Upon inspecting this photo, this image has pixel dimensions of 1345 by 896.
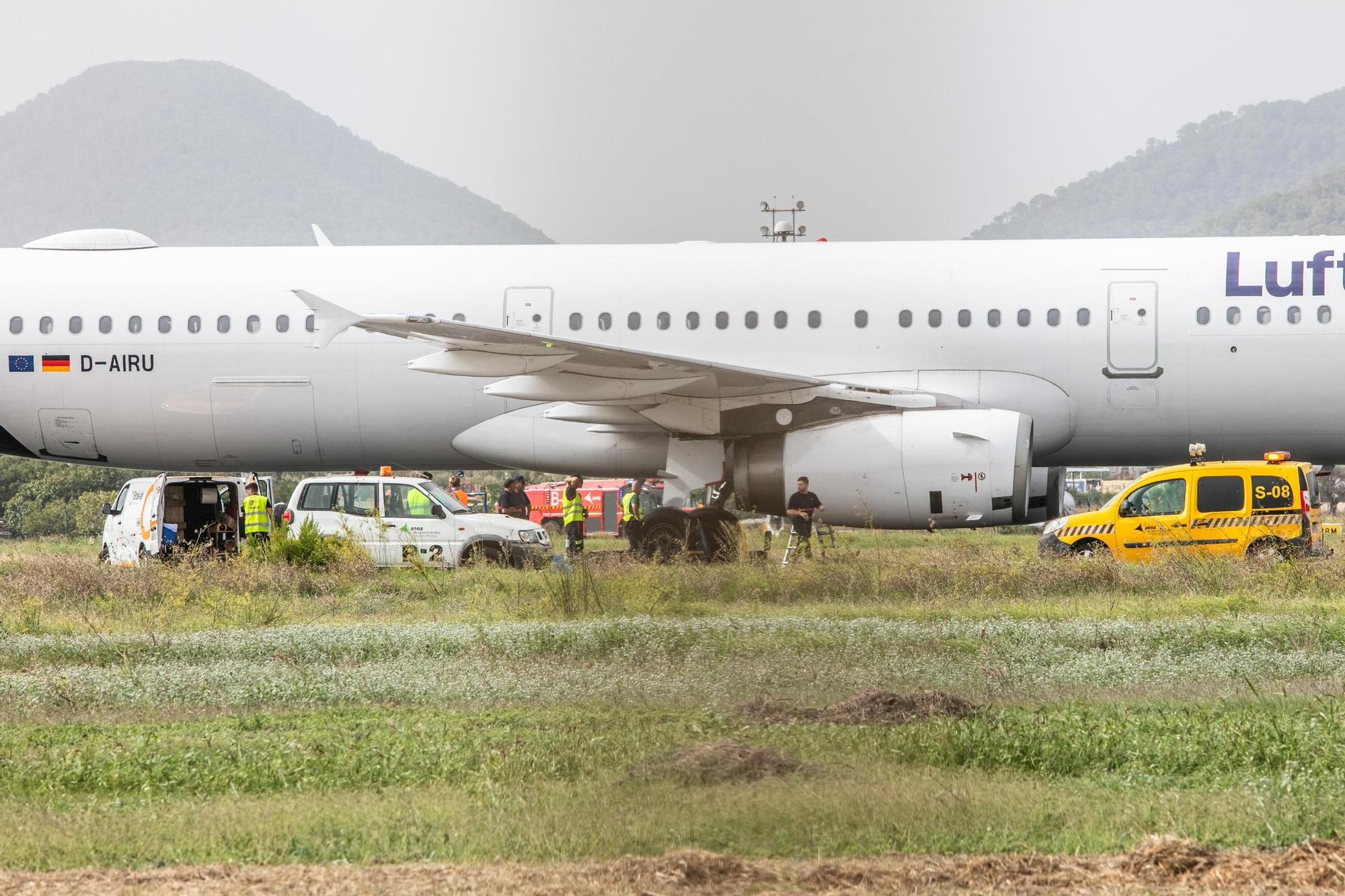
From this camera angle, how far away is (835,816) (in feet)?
15.9

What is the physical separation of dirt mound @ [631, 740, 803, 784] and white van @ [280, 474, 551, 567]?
43.5 feet

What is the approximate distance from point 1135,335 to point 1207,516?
243 centimetres

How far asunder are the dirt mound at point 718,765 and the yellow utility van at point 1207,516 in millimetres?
12790

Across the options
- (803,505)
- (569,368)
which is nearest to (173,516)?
(569,368)

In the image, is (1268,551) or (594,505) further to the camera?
(594,505)

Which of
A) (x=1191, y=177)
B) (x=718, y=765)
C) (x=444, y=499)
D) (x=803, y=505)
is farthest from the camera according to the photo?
(x=1191, y=177)

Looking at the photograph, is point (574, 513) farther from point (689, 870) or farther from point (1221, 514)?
point (689, 870)

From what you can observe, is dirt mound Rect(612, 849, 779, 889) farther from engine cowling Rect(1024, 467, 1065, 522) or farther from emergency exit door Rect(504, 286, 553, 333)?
engine cowling Rect(1024, 467, 1065, 522)

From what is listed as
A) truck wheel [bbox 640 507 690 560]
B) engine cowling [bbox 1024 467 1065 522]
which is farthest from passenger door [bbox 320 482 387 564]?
engine cowling [bbox 1024 467 1065 522]

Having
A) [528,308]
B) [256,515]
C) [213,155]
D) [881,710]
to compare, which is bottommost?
[881,710]

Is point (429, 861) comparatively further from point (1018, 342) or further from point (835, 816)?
point (1018, 342)

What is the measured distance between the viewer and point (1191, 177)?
2153cm

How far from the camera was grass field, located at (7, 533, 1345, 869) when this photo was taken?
5.09 meters

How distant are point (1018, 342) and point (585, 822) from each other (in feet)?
46.0
